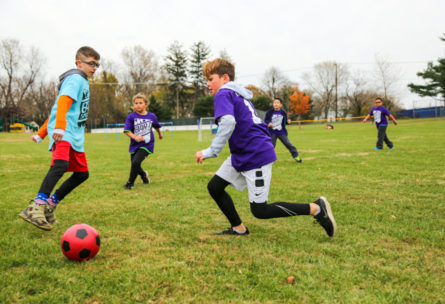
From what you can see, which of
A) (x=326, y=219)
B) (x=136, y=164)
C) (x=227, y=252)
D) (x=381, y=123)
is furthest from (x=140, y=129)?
(x=381, y=123)

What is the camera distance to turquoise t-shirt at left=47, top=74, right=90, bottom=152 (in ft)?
12.8

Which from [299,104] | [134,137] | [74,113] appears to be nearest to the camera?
[74,113]

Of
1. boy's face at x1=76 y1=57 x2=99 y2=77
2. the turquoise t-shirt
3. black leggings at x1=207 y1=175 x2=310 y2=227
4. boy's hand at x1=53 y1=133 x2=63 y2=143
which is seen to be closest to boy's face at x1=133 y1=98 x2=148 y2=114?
boy's face at x1=76 y1=57 x2=99 y2=77

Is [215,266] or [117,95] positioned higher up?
[117,95]

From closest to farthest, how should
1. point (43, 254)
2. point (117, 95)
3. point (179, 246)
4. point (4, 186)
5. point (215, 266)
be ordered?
point (215, 266)
point (43, 254)
point (179, 246)
point (4, 186)
point (117, 95)

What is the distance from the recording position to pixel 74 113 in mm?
3994

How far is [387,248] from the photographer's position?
323 centimetres

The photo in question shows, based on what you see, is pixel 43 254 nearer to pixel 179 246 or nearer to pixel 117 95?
pixel 179 246

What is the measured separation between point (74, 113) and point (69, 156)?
0.53m

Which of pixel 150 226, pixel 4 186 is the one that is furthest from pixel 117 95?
pixel 150 226

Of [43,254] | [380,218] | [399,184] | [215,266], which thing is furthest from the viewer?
[399,184]

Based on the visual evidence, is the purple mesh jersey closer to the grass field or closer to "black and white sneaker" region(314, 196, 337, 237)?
the grass field

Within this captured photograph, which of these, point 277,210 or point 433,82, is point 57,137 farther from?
point 433,82

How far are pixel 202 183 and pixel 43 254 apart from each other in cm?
412
